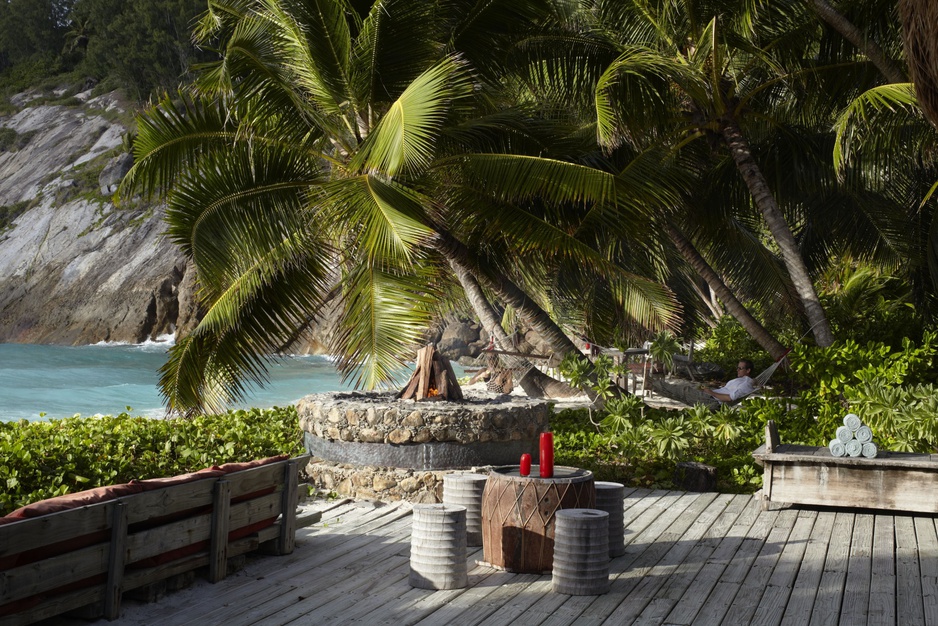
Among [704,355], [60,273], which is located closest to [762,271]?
[704,355]

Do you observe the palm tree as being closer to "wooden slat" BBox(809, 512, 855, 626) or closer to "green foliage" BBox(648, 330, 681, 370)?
"green foliage" BBox(648, 330, 681, 370)

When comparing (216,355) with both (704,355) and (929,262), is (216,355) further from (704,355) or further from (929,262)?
(704,355)

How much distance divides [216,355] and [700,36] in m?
6.70

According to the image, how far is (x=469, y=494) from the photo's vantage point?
225 inches

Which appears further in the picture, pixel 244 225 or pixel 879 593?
pixel 244 225

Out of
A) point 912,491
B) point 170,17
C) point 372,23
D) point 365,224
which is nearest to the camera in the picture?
point 912,491

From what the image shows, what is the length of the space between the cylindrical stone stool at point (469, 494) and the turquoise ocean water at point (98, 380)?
18562 millimetres

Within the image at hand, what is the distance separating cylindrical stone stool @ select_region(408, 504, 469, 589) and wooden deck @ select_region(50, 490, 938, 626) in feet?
0.27

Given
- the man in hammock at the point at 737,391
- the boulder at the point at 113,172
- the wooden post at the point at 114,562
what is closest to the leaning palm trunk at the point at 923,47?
the wooden post at the point at 114,562

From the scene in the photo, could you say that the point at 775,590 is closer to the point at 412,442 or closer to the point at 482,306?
the point at 412,442

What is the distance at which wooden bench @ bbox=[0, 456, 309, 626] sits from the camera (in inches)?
147

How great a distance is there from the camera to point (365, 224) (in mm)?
7988

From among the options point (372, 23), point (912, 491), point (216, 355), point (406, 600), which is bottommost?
point (406, 600)

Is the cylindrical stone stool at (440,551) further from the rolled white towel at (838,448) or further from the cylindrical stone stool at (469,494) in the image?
the rolled white towel at (838,448)
